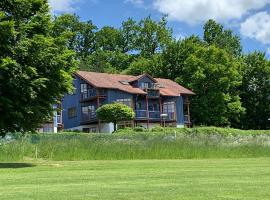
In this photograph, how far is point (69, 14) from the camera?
352 ft

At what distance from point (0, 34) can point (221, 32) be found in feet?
290

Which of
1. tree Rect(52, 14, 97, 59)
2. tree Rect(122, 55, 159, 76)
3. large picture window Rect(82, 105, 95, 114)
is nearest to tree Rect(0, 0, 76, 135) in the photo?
large picture window Rect(82, 105, 95, 114)

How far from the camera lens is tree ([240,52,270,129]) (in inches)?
3504

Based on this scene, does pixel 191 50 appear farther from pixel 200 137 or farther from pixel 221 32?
pixel 200 137

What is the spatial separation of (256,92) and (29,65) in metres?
69.4

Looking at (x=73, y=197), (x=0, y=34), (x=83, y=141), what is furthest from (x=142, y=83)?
(x=73, y=197)

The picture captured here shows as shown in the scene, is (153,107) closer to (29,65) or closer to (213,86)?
(213,86)

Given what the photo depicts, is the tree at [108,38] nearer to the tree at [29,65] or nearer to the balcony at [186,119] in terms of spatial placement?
the balcony at [186,119]

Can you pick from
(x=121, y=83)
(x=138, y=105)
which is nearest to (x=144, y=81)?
(x=121, y=83)

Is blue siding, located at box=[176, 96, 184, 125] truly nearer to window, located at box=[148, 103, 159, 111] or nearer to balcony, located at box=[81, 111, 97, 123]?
window, located at box=[148, 103, 159, 111]

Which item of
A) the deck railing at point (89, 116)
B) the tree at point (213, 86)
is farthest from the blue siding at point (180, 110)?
the deck railing at point (89, 116)

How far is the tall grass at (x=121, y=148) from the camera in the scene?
33.9 metres

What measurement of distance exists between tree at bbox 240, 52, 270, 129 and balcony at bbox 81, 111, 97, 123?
28184 mm

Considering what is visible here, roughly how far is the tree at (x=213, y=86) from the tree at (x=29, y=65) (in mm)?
56946
